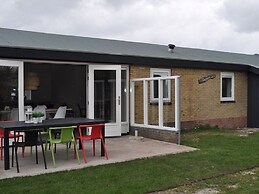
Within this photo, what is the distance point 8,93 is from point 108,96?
3106mm

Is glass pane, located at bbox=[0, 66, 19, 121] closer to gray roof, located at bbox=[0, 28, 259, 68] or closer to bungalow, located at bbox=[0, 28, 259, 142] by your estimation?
bungalow, located at bbox=[0, 28, 259, 142]

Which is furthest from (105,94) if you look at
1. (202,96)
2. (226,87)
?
(226,87)

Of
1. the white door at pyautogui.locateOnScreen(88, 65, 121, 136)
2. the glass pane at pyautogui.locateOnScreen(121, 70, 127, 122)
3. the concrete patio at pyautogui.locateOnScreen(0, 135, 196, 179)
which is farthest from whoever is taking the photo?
the glass pane at pyautogui.locateOnScreen(121, 70, 127, 122)

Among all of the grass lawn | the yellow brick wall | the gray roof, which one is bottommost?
the grass lawn

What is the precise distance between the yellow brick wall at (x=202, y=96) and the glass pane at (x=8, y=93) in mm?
3891

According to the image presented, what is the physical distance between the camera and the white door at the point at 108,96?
34.6 feet

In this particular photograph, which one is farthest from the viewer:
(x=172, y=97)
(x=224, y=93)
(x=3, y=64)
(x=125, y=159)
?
(x=224, y=93)

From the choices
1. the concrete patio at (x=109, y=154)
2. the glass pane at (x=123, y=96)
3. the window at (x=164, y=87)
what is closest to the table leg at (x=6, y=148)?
the concrete patio at (x=109, y=154)

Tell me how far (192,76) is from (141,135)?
3.70 m

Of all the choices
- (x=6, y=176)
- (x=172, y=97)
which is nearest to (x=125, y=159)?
(x=6, y=176)

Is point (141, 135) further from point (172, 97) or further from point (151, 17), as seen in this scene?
point (151, 17)

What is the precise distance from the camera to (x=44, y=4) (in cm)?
1312

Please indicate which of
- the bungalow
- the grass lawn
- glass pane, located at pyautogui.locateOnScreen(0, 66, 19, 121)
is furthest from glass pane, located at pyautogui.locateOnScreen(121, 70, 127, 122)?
the grass lawn

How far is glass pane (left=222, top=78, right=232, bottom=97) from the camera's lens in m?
14.4
